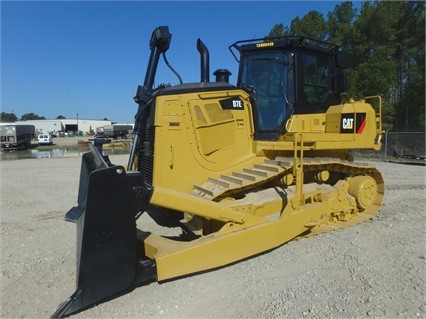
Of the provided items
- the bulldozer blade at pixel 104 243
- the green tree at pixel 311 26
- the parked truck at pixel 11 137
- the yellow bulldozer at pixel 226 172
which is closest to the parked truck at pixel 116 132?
the parked truck at pixel 11 137

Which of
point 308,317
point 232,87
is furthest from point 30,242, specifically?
point 308,317

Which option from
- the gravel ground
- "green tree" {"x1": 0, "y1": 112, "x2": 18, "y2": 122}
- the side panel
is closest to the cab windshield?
the side panel

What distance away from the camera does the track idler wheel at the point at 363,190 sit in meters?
6.14

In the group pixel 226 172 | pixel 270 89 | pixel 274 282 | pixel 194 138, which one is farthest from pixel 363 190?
pixel 194 138

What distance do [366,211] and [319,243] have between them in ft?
5.71

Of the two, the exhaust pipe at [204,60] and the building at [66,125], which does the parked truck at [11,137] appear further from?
the building at [66,125]

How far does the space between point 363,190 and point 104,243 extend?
15.0 feet

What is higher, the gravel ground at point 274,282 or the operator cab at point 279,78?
the operator cab at point 279,78

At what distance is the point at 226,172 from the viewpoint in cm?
520

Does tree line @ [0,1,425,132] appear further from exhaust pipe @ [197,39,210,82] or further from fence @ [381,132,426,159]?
exhaust pipe @ [197,39,210,82]

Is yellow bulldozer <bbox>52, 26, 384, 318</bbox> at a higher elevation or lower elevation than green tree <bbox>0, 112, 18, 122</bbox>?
lower

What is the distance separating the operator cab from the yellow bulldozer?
0.02 m

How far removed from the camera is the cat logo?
19.7ft

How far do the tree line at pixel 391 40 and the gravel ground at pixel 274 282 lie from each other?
23.4 metres
